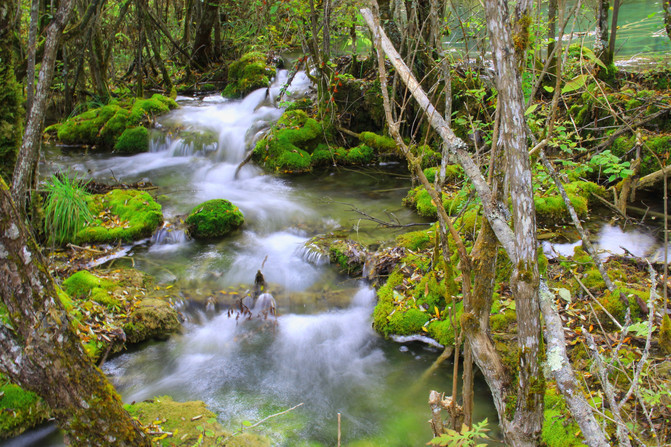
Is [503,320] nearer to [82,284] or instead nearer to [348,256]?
[348,256]

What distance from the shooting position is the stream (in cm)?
427

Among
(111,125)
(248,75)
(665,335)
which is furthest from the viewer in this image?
(248,75)

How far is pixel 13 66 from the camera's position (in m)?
5.31

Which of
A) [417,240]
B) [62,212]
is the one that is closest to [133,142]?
[62,212]

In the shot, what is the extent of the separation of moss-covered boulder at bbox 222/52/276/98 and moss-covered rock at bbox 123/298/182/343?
988 cm

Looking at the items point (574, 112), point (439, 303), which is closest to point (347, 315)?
point (439, 303)

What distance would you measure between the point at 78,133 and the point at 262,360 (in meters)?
10.4

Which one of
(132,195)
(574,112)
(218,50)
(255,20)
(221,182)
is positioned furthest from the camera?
(218,50)

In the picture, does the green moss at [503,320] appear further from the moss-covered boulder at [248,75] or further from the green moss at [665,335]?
the moss-covered boulder at [248,75]

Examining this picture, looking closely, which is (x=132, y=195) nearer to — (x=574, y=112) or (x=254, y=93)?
(x=254, y=93)

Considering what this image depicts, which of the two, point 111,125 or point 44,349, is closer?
point 44,349

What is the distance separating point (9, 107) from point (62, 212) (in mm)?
1729

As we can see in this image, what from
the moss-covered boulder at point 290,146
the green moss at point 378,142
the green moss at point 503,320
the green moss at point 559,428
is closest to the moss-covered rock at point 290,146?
the moss-covered boulder at point 290,146

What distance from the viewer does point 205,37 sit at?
16.0 m
